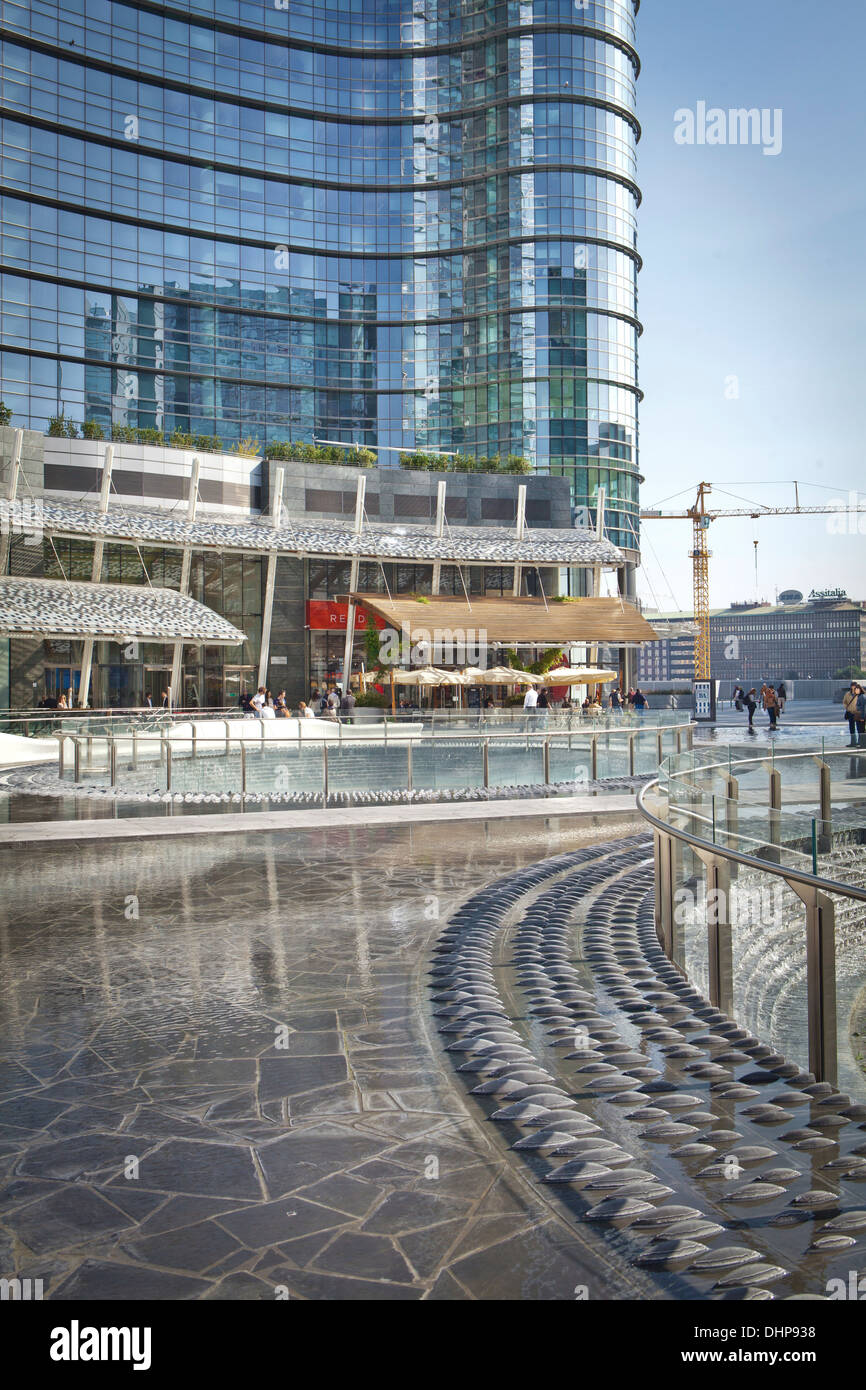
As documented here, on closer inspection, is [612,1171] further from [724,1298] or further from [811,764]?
[811,764]

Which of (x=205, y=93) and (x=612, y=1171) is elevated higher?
(x=205, y=93)

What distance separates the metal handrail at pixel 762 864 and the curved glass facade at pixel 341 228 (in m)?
56.7

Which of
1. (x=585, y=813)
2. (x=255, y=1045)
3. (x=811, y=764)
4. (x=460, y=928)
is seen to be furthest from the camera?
(x=585, y=813)

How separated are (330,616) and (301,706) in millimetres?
8633

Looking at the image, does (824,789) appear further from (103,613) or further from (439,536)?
(439,536)

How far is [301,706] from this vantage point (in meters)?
38.7

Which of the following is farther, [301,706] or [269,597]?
[269,597]

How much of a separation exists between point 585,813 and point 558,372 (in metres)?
55.4

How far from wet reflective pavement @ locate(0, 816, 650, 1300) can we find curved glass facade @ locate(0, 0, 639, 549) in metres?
55.0

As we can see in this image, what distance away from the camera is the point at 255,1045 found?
18.5 feet

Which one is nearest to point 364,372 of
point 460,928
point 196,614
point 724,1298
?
point 196,614
